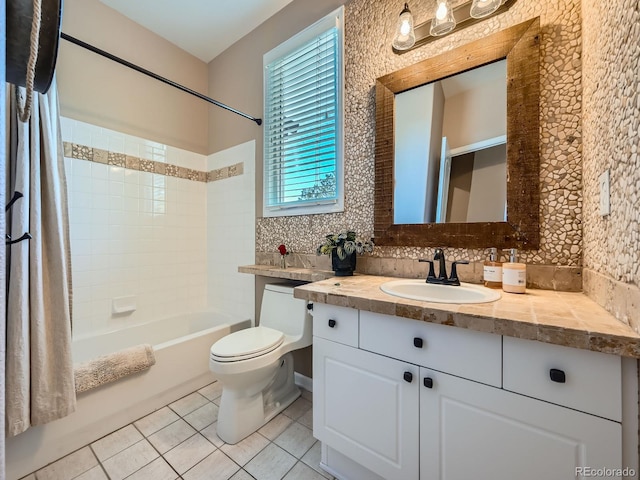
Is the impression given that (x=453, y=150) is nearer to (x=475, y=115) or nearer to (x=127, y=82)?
(x=475, y=115)

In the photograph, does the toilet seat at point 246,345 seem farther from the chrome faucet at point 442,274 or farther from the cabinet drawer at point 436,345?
the chrome faucet at point 442,274

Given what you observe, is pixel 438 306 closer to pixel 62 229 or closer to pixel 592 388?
pixel 592 388

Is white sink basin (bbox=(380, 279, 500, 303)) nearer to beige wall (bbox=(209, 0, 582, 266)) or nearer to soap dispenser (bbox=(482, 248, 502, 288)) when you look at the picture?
soap dispenser (bbox=(482, 248, 502, 288))

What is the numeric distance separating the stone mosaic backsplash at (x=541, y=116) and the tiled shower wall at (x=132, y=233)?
50.1 inches

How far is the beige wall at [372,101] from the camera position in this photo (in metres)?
1.12

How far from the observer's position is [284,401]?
5.65ft

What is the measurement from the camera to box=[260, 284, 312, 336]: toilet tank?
5.51ft

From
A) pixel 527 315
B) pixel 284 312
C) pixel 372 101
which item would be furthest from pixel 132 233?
pixel 527 315

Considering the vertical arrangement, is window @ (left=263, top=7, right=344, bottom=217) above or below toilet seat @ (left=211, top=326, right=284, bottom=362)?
above

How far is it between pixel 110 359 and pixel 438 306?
1.71 m

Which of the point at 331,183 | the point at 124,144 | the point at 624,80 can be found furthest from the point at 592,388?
the point at 124,144

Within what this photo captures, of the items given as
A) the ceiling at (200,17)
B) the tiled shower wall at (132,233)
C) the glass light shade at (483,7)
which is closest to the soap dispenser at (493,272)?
the glass light shade at (483,7)

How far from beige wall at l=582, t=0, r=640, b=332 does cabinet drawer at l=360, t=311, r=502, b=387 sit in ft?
1.13

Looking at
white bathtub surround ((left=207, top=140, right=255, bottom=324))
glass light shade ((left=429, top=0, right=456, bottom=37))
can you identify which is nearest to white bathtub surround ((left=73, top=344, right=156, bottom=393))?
white bathtub surround ((left=207, top=140, right=255, bottom=324))
